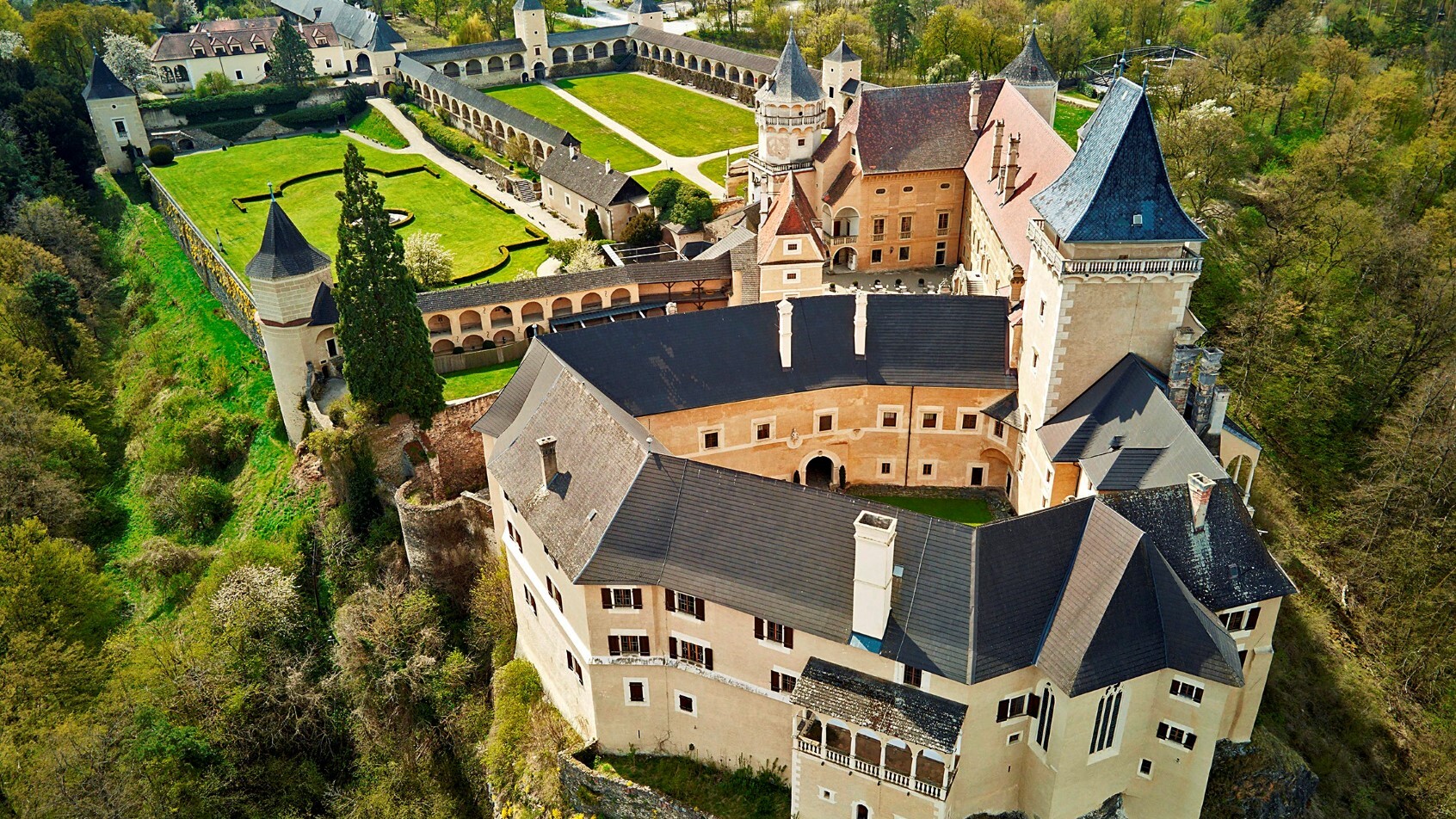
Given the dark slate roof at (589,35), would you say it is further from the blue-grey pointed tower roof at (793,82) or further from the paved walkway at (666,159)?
the blue-grey pointed tower roof at (793,82)

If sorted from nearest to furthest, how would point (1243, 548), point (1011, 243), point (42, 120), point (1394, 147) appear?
point (1243, 548) < point (1011, 243) < point (1394, 147) < point (42, 120)

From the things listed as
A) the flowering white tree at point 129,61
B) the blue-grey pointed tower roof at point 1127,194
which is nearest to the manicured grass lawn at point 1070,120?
the blue-grey pointed tower roof at point 1127,194

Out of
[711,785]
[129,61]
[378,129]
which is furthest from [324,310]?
[129,61]

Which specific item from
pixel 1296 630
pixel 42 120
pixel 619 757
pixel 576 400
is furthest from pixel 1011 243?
pixel 42 120

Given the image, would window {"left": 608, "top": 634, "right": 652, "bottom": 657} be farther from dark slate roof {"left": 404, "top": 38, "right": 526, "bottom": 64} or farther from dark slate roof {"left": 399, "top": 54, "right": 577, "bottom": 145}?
dark slate roof {"left": 404, "top": 38, "right": 526, "bottom": 64}

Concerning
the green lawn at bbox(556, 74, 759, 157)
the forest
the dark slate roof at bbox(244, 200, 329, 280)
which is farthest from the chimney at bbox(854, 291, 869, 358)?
the green lawn at bbox(556, 74, 759, 157)

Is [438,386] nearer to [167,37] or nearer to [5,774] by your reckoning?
[5,774]

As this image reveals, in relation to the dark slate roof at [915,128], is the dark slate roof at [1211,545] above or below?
below
